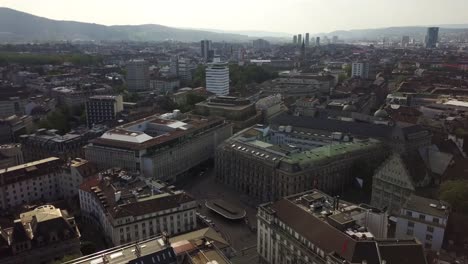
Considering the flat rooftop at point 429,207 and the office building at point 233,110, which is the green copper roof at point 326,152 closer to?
the flat rooftop at point 429,207

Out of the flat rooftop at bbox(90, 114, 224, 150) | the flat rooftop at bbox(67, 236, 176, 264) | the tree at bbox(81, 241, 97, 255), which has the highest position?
the flat rooftop at bbox(90, 114, 224, 150)

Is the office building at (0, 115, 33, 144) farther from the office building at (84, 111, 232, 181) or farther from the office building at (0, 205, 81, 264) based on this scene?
the office building at (0, 205, 81, 264)

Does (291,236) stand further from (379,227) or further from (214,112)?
(214,112)

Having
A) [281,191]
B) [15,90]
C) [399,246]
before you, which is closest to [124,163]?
[281,191]

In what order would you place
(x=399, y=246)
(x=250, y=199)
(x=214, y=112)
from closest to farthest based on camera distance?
(x=399, y=246), (x=250, y=199), (x=214, y=112)

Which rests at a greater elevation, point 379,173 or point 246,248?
point 379,173

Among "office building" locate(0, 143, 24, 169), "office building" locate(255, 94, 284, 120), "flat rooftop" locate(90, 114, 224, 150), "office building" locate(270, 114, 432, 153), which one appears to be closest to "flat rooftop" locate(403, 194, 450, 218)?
"office building" locate(270, 114, 432, 153)

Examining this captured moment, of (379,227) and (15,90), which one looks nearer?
(379,227)
